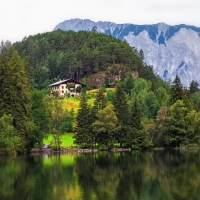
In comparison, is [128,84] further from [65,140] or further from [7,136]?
[7,136]

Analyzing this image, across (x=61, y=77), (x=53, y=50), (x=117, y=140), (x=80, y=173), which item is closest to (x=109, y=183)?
(x=80, y=173)

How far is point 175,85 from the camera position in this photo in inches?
3728

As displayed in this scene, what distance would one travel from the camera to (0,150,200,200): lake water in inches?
1337

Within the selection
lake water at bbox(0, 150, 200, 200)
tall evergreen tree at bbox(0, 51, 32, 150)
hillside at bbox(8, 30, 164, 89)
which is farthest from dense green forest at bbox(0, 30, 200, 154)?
hillside at bbox(8, 30, 164, 89)

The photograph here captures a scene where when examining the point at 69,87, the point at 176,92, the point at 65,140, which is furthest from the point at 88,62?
the point at 65,140

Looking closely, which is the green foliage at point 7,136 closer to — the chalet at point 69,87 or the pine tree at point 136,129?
the pine tree at point 136,129

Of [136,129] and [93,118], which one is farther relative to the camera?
[136,129]

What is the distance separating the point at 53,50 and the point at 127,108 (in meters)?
101

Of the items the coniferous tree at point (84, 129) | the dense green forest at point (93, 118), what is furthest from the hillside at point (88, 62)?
the coniferous tree at point (84, 129)

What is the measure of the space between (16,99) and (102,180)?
34773 millimetres

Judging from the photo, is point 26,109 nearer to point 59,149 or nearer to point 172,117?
point 59,149

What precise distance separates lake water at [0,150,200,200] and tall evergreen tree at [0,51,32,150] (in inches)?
572

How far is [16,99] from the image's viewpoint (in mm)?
72688

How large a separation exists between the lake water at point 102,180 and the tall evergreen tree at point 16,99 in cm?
1453
